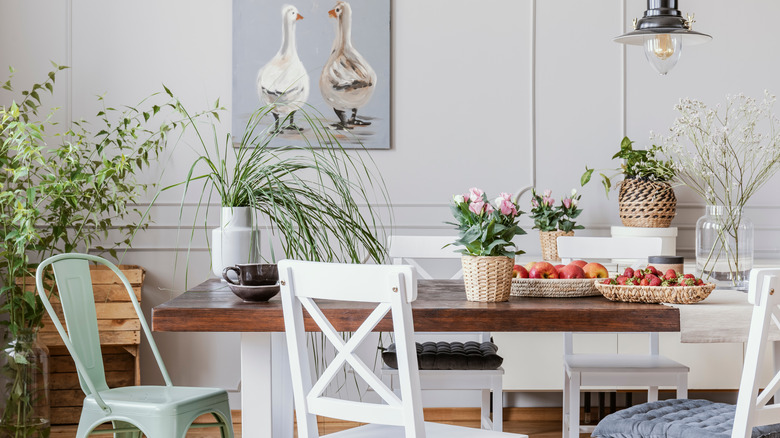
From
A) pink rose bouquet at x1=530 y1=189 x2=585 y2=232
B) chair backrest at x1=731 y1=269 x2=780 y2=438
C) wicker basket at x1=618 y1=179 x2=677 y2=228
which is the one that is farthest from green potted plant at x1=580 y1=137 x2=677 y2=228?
chair backrest at x1=731 y1=269 x2=780 y2=438

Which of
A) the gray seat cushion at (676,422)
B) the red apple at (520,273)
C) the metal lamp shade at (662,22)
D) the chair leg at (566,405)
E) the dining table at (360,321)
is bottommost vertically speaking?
the chair leg at (566,405)

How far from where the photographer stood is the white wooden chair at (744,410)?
5.16 ft

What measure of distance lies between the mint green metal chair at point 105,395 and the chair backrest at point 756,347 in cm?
142

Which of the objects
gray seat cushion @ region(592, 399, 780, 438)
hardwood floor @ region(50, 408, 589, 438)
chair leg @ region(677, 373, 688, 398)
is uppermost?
gray seat cushion @ region(592, 399, 780, 438)

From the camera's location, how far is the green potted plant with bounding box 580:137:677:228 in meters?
3.45

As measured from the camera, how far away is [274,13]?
3.73m

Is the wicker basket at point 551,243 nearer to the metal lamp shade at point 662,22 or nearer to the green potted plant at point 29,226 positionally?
the metal lamp shade at point 662,22

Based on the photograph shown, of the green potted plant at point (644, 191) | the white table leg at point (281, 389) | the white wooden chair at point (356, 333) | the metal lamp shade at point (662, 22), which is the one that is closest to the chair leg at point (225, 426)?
the white table leg at point (281, 389)

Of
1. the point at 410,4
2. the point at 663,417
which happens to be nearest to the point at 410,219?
the point at 410,4

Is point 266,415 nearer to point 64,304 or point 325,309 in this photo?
point 325,309

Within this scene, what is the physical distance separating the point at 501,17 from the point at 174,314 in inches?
102

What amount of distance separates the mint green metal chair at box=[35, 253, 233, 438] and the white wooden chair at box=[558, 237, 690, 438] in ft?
3.97

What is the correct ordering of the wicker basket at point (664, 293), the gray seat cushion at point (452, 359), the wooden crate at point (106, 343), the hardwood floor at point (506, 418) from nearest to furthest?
the wicker basket at point (664, 293) → the gray seat cushion at point (452, 359) → the wooden crate at point (106, 343) → the hardwood floor at point (506, 418)

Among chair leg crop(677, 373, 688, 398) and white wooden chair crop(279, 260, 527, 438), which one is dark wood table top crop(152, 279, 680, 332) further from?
chair leg crop(677, 373, 688, 398)
